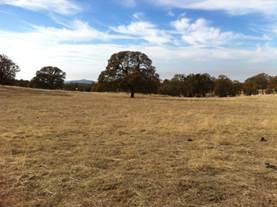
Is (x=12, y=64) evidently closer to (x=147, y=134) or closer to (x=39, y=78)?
(x=39, y=78)

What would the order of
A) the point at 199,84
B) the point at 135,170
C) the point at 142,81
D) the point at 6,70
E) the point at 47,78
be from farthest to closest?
the point at 47,78
the point at 199,84
the point at 6,70
the point at 142,81
the point at 135,170

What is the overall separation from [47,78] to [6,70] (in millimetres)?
24143

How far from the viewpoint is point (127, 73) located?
6022 centimetres

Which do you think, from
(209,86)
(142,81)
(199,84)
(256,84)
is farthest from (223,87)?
(142,81)

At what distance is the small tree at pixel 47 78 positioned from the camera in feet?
339

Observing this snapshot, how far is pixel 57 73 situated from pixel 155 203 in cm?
10174

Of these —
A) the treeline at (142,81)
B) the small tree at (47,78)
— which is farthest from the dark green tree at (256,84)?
the small tree at (47,78)

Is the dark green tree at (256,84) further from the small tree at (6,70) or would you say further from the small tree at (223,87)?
the small tree at (6,70)

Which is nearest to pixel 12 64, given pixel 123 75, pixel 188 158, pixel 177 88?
pixel 123 75

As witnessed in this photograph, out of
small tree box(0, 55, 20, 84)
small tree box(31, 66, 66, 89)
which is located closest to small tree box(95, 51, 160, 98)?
small tree box(0, 55, 20, 84)

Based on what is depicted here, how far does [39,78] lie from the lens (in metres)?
104

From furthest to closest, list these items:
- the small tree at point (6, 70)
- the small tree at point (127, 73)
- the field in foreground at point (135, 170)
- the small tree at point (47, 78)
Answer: the small tree at point (47, 78)
the small tree at point (6, 70)
the small tree at point (127, 73)
the field in foreground at point (135, 170)

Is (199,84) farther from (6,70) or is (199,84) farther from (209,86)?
(6,70)

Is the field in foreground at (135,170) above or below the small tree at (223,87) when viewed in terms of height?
below
